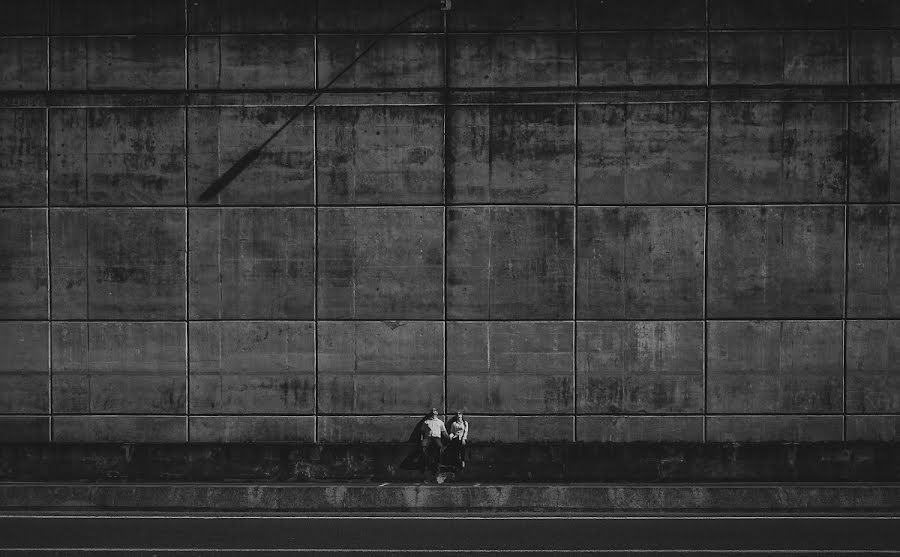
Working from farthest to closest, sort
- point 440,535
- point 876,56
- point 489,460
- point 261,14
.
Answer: point 489,460 < point 261,14 < point 876,56 < point 440,535

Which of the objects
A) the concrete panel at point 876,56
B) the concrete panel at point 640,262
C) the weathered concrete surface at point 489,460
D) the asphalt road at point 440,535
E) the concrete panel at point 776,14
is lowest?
the asphalt road at point 440,535

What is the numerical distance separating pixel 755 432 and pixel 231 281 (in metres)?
9.61

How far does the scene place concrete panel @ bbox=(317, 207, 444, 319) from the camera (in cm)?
1491

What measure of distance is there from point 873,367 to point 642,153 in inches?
217

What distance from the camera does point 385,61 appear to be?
14836 millimetres

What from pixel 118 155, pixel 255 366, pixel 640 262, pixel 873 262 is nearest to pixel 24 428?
pixel 255 366

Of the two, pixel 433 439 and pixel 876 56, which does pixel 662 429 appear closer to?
pixel 433 439

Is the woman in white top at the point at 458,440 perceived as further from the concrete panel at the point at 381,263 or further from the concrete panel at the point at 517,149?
the concrete panel at the point at 517,149

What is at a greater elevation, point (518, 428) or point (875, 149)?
point (875, 149)

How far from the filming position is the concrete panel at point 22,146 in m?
14.9

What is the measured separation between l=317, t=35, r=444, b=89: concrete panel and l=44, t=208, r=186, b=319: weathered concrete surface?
12.6ft

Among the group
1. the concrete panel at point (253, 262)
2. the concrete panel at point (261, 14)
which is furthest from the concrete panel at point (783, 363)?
the concrete panel at point (261, 14)

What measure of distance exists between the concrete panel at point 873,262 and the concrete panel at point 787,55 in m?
2.41

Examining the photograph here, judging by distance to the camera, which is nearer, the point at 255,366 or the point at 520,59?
the point at 520,59
